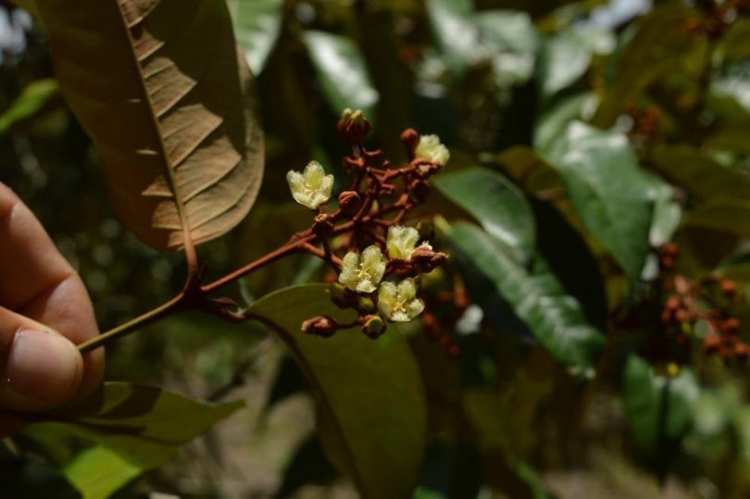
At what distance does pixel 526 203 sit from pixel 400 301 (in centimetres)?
34

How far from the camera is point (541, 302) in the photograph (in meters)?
0.93

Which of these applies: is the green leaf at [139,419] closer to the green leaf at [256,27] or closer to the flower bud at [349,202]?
the flower bud at [349,202]

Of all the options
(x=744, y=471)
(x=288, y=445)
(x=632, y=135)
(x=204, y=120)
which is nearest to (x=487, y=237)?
(x=204, y=120)

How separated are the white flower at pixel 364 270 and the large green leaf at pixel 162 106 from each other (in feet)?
0.56

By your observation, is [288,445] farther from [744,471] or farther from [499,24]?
[499,24]

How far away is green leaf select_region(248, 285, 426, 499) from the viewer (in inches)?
29.8

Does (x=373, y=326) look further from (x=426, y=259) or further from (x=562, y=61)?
(x=562, y=61)

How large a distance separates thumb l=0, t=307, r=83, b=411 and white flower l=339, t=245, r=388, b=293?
8.4 inches

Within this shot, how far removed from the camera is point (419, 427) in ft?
2.82

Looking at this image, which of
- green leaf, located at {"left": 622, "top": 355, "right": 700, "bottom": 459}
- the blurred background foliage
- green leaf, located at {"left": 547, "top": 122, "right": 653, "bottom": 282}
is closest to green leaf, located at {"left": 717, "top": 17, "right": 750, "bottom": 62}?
the blurred background foliage

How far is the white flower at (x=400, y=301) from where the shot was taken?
25.0 inches

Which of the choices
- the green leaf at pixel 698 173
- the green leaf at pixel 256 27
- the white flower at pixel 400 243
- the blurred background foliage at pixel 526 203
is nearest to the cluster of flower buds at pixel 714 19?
the blurred background foliage at pixel 526 203

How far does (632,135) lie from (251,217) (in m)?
0.64

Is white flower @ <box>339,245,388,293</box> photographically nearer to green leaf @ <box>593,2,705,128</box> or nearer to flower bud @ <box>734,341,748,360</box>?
flower bud @ <box>734,341,748,360</box>
